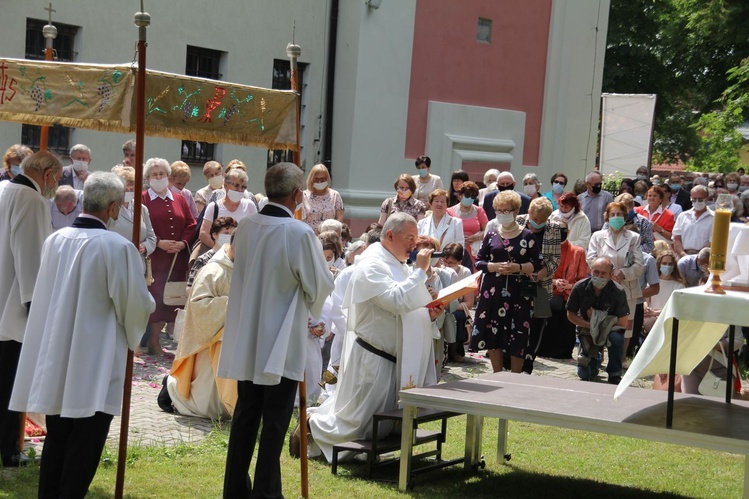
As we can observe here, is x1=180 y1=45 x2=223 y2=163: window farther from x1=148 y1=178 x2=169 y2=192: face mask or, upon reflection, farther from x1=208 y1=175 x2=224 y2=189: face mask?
x1=148 y1=178 x2=169 y2=192: face mask

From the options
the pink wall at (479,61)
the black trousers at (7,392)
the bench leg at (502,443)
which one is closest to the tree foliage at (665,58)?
the pink wall at (479,61)

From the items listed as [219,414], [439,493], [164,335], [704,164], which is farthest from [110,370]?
[704,164]

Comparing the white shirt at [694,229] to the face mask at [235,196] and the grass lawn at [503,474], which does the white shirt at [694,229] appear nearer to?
the grass lawn at [503,474]

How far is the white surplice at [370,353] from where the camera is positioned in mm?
7637

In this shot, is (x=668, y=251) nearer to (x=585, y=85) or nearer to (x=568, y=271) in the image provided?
(x=568, y=271)

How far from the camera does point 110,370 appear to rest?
19.6ft

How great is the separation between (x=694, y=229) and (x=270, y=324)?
9805 millimetres

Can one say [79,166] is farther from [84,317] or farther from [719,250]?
[719,250]

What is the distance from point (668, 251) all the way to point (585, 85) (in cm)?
1077

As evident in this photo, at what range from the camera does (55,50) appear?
14773 millimetres

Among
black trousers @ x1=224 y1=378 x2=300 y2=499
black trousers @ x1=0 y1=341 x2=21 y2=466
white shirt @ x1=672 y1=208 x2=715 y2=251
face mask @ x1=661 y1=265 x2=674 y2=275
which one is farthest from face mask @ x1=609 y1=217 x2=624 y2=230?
black trousers @ x1=0 y1=341 x2=21 y2=466

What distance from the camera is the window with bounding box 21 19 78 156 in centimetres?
1457

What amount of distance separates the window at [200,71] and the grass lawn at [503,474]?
8784mm

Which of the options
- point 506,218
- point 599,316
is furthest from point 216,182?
point 599,316
